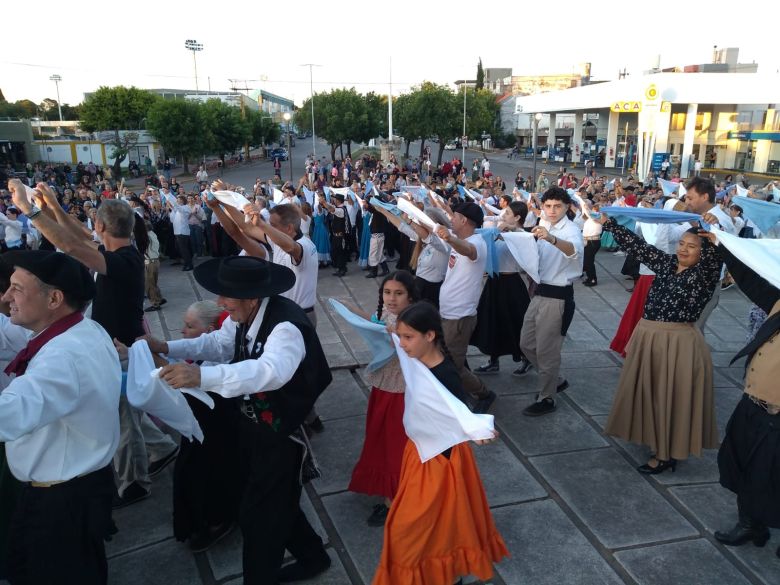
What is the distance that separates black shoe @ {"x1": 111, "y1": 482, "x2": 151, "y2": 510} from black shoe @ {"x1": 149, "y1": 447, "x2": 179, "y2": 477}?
0.75ft

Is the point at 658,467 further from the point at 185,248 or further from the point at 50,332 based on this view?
the point at 185,248

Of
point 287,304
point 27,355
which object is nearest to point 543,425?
point 287,304

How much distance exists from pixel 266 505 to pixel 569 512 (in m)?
2.05

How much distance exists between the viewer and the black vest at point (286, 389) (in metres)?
2.70

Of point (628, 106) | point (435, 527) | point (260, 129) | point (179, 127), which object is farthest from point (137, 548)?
point (260, 129)

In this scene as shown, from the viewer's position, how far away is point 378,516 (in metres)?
3.57

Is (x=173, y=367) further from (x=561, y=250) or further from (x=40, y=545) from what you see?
(x=561, y=250)

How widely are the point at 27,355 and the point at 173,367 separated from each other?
2.14 feet

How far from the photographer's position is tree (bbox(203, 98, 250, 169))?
3983cm

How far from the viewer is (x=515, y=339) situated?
18.2 feet

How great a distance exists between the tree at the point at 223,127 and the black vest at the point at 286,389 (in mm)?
39710

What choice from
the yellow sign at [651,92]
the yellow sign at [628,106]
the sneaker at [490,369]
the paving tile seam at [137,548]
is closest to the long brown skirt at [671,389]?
the sneaker at [490,369]

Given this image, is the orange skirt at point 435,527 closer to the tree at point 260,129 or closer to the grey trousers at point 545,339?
the grey trousers at point 545,339

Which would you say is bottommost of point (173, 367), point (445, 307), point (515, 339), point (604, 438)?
point (604, 438)
